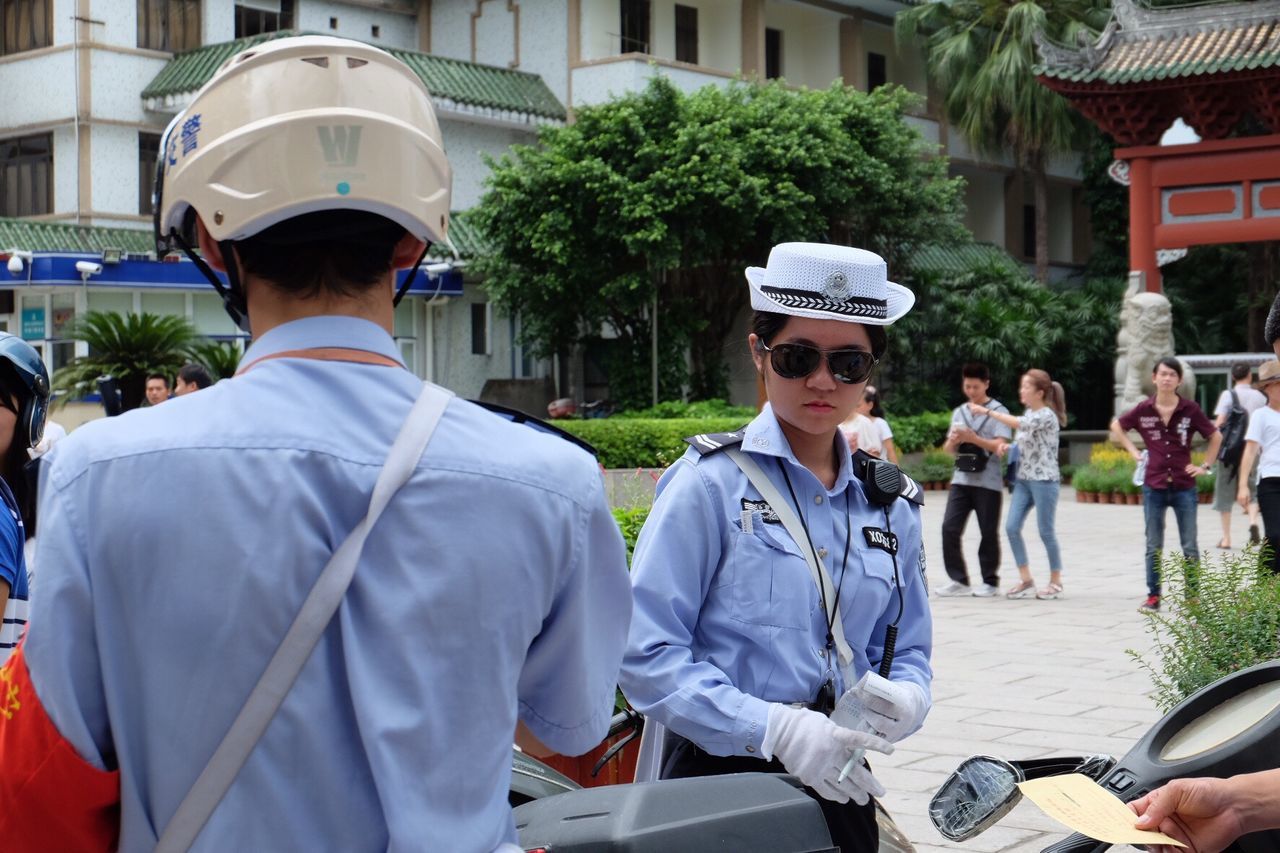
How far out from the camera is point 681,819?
73.7 inches

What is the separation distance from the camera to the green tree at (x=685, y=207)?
26.1 metres

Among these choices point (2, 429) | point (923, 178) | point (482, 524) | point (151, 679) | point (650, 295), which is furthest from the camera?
point (923, 178)

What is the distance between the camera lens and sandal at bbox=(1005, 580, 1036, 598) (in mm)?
12094

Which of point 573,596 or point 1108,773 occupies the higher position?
point 573,596

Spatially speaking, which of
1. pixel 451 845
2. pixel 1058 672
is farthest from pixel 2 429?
pixel 1058 672

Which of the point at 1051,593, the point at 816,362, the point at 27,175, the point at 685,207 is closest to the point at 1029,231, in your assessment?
the point at 685,207

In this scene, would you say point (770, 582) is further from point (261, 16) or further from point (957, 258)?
point (957, 258)

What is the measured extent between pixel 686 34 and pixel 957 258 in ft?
25.6

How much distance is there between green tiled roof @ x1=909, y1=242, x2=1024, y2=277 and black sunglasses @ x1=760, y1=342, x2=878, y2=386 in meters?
28.4

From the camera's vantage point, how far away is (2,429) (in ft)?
10.3

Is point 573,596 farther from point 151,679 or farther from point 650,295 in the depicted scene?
point 650,295

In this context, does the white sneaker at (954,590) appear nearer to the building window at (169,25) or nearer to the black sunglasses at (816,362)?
the black sunglasses at (816,362)

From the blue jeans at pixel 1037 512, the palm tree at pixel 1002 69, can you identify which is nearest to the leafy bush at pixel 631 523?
the blue jeans at pixel 1037 512

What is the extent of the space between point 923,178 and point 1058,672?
21.9 meters
